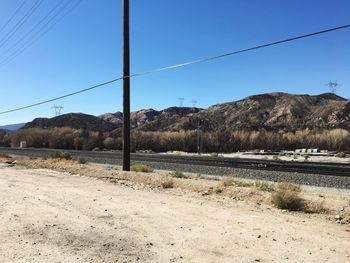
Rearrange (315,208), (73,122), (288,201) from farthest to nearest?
(73,122) < (288,201) < (315,208)

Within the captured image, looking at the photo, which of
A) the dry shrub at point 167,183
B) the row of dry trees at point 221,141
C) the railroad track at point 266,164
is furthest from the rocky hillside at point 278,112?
the dry shrub at point 167,183

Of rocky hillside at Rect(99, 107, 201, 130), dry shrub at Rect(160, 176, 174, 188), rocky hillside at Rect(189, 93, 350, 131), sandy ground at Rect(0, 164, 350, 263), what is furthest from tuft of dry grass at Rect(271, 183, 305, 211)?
rocky hillside at Rect(99, 107, 201, 130)

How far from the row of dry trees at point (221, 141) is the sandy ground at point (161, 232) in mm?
49340

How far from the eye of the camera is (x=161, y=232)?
1071cm

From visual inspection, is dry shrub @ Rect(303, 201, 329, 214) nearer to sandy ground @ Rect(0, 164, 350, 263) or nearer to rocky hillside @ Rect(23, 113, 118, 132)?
sandy ground @ Rect(0, 164, 350, 263)

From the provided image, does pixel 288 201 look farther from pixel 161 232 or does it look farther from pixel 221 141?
pixel 221 141

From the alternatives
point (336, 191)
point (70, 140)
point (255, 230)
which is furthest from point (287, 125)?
point (255, 230)

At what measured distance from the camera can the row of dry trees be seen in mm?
62700

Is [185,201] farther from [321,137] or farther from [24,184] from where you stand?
[321,137]

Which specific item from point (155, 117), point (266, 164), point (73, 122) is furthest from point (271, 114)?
point (266, 164)

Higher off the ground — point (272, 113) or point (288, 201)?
point (272, 113)

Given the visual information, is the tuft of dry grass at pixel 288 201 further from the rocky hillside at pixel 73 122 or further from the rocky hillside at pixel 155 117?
the rocky hillside at pixel 73 122

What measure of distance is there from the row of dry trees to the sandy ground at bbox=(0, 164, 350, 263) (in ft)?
162

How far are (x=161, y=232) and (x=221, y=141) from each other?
61.3 meters
